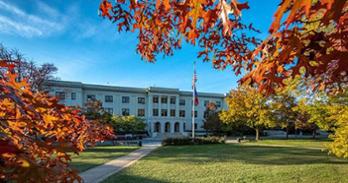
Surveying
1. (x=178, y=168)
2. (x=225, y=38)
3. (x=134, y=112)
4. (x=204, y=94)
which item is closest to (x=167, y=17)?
(x=225, y=38)

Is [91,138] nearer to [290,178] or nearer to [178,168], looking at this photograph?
[178,168]

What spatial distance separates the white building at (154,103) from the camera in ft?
164

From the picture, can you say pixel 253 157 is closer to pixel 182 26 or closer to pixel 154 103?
pixel 182 26

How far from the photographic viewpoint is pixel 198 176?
31.0 feet

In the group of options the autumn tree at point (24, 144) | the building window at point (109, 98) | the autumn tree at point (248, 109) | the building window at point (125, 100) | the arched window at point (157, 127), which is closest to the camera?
the autumn tree at point (24, 144)

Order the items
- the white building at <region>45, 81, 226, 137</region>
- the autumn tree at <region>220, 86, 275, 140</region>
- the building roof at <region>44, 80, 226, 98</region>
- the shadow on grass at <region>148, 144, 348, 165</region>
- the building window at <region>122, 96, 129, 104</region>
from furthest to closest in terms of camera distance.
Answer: the building window at <region>122, 96, 129, 104</region> → the white building at <region>45, 81, 226, 137</region> → the building roof at <region>44, 80, 226, 98</region> → the autumn tree at <region>220, 86, 275, 140</region> → the shadow on grass at <region>148, 144, 348, 165</region>

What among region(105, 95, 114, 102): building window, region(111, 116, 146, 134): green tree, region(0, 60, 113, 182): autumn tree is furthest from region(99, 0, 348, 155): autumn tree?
region(105, 95, 114, 102): building window

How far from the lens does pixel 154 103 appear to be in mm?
54938

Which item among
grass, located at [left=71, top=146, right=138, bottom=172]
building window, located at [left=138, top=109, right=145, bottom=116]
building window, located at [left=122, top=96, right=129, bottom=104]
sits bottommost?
grass, located at [left=71, top=146, right=138, bottom=172]

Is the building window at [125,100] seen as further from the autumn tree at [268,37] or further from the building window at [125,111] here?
the autumn tree at [268,37]

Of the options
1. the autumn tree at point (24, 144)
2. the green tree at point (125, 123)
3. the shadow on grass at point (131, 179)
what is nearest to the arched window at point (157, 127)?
the green tree at point (125, 123)

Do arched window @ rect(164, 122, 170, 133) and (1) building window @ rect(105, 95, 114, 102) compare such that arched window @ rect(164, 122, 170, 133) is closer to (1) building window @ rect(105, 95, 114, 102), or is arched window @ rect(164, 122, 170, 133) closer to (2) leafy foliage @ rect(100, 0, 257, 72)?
(1) building window @ rect(105, 95, 114, 102)

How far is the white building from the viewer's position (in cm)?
5000

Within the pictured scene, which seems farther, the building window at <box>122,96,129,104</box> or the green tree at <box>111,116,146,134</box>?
the building window at <box>122,96,129,104</box>
